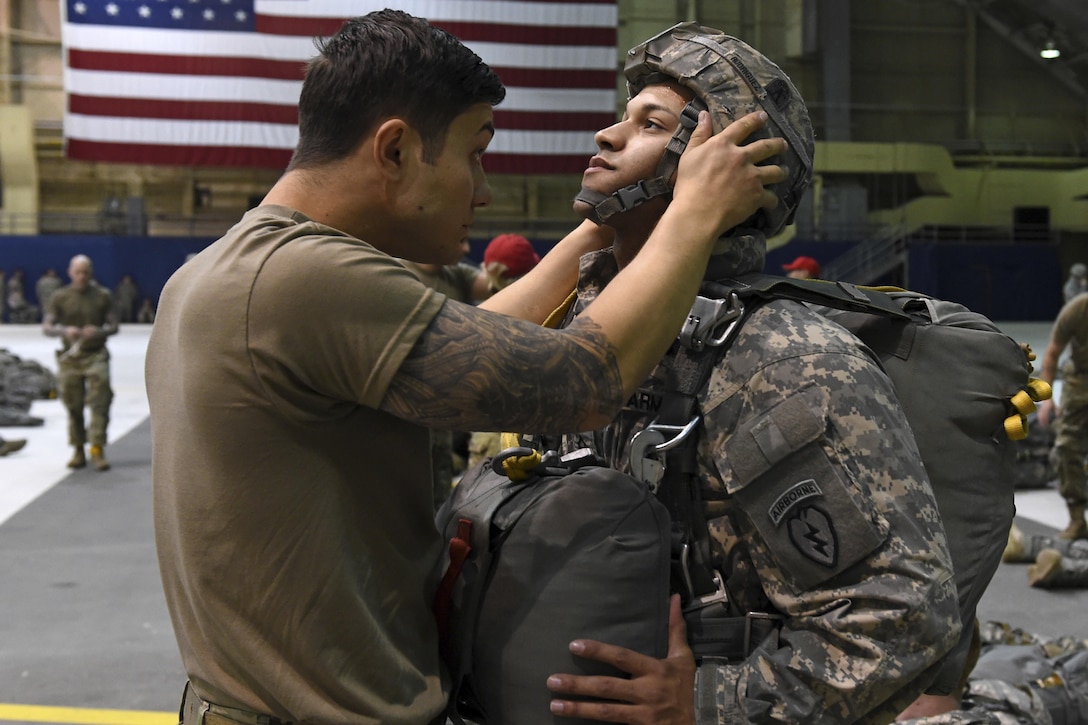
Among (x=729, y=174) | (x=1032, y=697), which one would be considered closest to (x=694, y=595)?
(x=729, y=174)

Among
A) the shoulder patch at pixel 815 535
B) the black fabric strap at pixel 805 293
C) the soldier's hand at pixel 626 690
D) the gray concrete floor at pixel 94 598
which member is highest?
the black fabric strap at pixel 805 293

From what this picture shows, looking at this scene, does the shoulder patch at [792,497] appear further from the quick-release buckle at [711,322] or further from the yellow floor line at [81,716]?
the yellow floor line at [81,716]

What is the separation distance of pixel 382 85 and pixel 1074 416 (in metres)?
5.89

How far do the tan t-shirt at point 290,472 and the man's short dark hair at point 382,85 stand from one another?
0.41 ft

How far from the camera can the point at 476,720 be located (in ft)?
4.88

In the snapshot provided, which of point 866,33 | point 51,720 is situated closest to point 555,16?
point 866,33

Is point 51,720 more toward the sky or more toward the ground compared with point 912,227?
more toward the ground

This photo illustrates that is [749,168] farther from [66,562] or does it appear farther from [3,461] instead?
[3,461]

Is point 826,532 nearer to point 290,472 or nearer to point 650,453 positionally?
point 650,453

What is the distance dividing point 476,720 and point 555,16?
472 inches

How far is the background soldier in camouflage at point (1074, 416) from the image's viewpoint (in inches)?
238

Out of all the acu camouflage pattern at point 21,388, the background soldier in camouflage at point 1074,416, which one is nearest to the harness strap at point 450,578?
the background soldier in camouflage at point 1074,416

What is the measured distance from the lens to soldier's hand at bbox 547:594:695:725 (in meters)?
1.33

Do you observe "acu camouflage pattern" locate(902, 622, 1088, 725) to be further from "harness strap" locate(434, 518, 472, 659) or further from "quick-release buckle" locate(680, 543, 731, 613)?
"harness strap" locate(434, 518, 472, 659)
